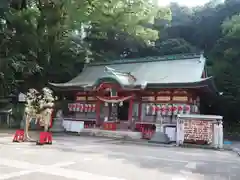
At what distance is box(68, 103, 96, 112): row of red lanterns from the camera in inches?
874

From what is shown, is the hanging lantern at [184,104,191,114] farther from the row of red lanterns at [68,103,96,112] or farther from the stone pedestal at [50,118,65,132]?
the stone pedestal at [50,118,65,132]

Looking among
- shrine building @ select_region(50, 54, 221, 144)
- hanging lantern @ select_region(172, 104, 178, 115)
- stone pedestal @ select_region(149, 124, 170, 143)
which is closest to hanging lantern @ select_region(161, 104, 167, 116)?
shrine building @ select_region(50, 54, 221, 144)

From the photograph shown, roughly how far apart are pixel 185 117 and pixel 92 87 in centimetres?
791

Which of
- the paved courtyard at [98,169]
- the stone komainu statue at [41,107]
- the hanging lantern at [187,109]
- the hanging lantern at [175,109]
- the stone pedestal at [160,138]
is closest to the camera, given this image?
the paved courtyard at [98,169]

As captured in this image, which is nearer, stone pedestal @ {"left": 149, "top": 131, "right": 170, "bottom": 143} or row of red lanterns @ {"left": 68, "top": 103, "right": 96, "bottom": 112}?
stone pedestal @ {"left": 149, "top": 131, "right": 170, "bottom": 143}

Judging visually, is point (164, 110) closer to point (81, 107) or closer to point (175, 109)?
point (175, 109)

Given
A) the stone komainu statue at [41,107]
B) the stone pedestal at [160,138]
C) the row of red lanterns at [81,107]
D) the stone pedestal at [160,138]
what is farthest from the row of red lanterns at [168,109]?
the stone komainu statue at [41,107]

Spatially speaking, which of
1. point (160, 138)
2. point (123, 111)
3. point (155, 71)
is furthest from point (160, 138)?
point (155, 71)

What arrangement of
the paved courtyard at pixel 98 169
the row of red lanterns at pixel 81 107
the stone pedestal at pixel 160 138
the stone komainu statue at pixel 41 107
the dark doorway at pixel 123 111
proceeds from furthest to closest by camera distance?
the dark doorway at pixel 123 111, the row of red lanterns at pixel 81 107, the stone pedestal at pixel 160 138, the stone komainu statue at pixel 41 107, the paved courtyard at pixel 98 169

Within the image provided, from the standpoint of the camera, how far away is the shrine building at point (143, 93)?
62.0 ft

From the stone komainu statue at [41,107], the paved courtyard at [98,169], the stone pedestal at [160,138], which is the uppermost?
the stone komainu statue at [41,107]

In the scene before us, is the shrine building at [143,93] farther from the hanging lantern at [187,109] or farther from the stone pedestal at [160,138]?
the stone pedestal at [160,138]

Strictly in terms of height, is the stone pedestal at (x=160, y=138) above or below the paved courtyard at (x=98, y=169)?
above

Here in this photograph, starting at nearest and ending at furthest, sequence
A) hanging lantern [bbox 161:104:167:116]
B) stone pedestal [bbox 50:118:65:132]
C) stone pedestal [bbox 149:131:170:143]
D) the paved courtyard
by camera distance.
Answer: the paved courtyard → stone pedestal [bbox 149:131:170:143] → hanging lantern [bbox 161:104:167:116] → stone pedestal [bbox 50:118:65:132]
